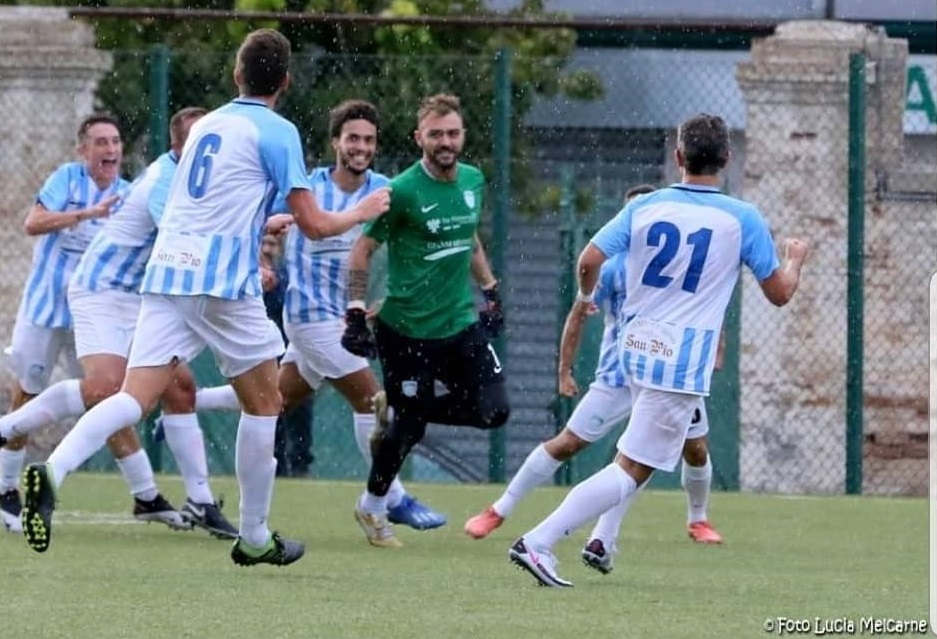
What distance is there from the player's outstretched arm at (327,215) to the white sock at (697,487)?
3.37 metres

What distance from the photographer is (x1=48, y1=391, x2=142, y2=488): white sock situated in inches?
316

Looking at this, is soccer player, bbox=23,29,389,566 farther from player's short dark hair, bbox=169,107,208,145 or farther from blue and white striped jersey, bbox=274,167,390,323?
blue and white striped jersey, bbox=274,167,390,323

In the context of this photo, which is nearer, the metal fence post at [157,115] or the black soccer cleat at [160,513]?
the black soccer cleat at [160,513]

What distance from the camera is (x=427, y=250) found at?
33.5 feet

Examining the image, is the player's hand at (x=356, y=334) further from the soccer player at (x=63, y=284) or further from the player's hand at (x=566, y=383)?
the soccer player at (x=63, y=284)

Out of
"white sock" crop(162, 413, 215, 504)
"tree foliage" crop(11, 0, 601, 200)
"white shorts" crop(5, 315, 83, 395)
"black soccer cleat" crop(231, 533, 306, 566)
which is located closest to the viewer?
"black soccer cleat" crop(231, 533, 306, 566)

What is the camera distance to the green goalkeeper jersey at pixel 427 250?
397 inches

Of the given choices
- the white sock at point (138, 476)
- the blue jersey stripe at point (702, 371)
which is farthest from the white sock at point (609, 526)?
the white sock at point (138, 476)

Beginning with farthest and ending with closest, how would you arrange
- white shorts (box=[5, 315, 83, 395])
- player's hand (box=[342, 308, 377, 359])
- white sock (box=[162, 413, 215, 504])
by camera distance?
white shorts (box=[5, 315, 83, 395]) < white sock (box=[162, 413, 215, 504]) < player's hand (box=[342, 308, 377, 359])

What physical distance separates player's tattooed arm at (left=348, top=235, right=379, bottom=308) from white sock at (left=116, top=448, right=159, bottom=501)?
4.47ft

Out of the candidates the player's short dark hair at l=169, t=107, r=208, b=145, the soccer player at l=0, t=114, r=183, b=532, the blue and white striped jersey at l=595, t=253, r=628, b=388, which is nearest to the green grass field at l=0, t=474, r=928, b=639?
the soccer player at l=0, t=114, r=183, b=532

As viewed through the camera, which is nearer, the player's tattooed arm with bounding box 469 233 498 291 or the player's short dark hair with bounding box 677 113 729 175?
the player's short dark hair with bounding box 677 113 729 175

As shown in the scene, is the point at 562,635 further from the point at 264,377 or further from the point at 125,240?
the point at 125,240

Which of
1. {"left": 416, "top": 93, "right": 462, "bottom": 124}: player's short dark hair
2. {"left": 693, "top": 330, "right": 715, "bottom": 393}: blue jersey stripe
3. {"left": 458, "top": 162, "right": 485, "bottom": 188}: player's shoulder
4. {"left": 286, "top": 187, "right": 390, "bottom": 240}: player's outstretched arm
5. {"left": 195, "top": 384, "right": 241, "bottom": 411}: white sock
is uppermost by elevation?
{"left": 416, "top": 93, "right": 462, "bottom": 124}: player's short dark hair
